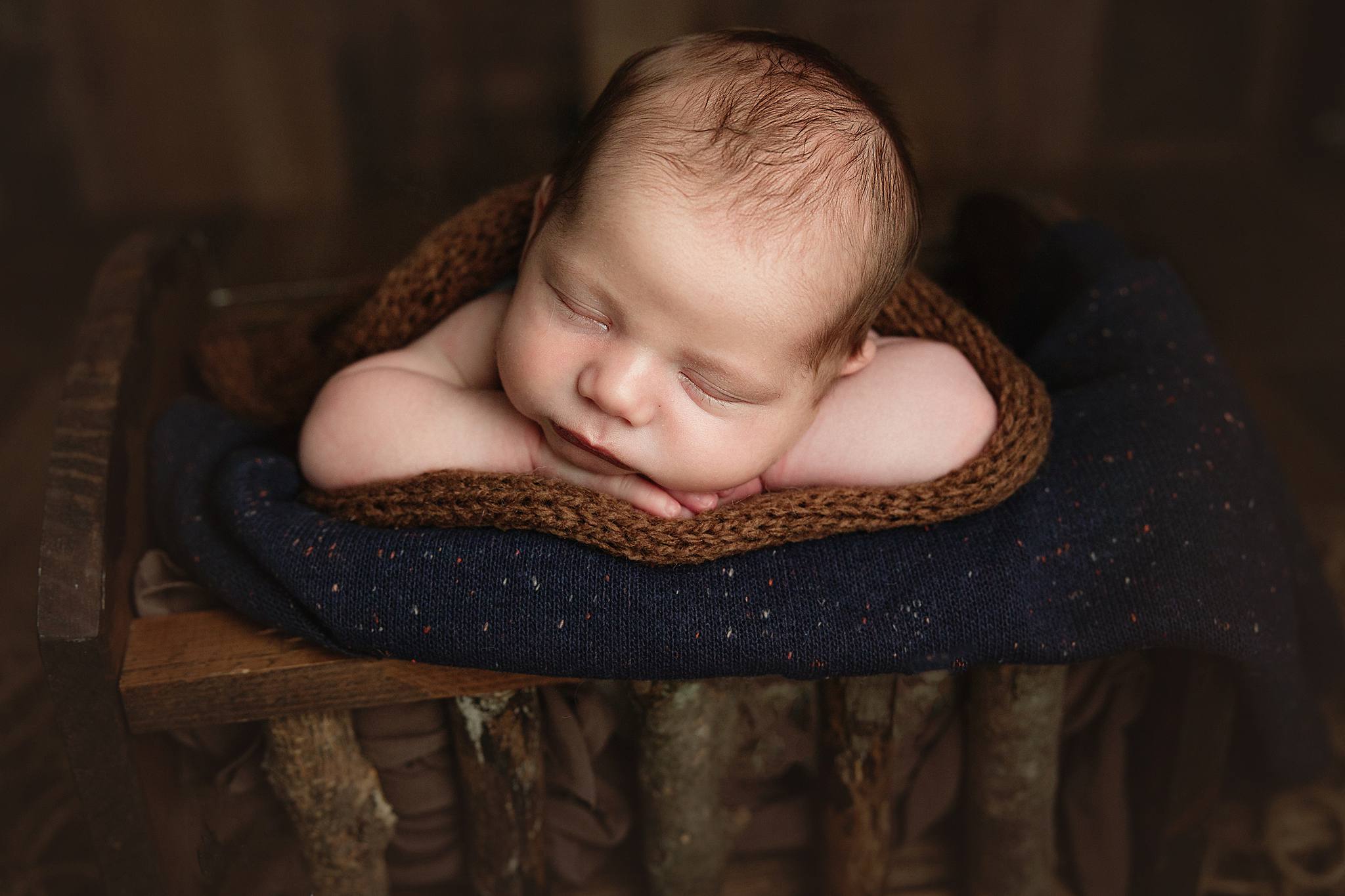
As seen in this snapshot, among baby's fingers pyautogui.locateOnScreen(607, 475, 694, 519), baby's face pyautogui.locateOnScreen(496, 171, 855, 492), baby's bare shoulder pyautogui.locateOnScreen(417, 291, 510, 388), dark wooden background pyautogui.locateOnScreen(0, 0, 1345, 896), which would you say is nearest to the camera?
baby's face pyautogui.locateOnScreen(496, 171, 855, 492)

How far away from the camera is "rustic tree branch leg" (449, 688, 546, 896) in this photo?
0.87m

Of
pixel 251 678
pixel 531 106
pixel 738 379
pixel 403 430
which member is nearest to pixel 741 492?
pixel 738 379

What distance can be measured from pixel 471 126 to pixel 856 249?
223 cm

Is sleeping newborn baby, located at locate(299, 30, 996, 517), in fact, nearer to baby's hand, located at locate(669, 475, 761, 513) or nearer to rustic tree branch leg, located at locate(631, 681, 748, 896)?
baby's hand, located at locate(669, 475, 761, 513)

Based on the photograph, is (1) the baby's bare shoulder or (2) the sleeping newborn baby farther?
(1) the baby's bare shoulder

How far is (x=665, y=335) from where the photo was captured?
750mm

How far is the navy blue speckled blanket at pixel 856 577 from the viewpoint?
2.54ft

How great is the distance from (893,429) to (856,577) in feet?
0.47

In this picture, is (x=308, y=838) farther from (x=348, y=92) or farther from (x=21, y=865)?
(x=348, y=92)

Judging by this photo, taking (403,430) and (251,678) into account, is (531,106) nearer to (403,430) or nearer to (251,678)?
(403,430)

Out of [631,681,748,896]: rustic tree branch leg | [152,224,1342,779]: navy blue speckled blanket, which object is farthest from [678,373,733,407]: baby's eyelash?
[631,681,748,896]: rustic tree branch leg

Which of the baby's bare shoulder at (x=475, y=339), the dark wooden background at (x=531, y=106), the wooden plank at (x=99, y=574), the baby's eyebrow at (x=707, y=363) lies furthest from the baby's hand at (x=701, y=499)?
the dark wooden background at (x=531, y=106)

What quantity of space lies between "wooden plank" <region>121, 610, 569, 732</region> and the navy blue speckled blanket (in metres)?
0.02

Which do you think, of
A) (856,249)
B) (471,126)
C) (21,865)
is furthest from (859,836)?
(471,126)
